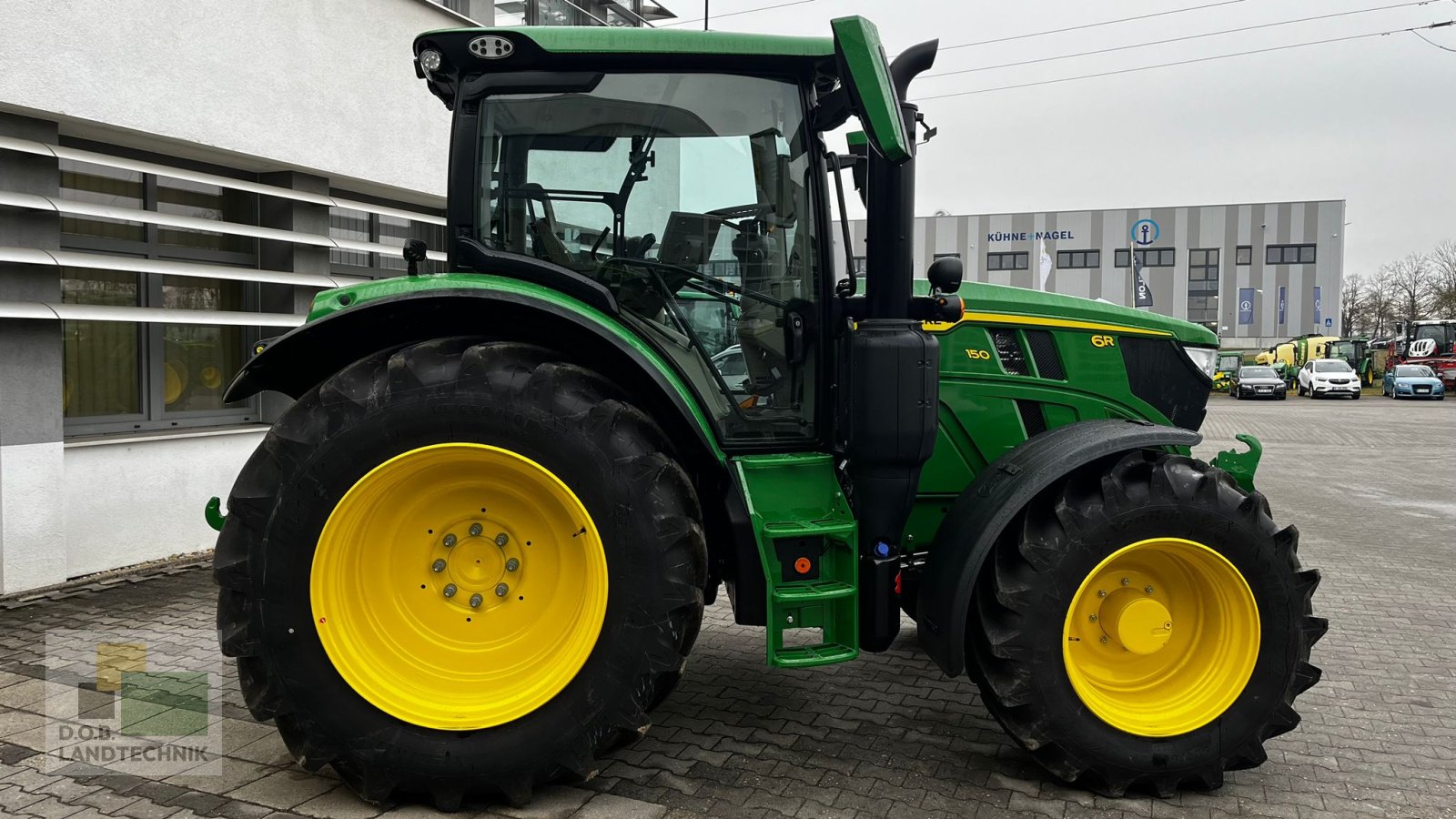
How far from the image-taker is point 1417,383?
104ft

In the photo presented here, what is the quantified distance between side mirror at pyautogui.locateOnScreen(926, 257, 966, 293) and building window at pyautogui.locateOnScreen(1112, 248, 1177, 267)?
186ft

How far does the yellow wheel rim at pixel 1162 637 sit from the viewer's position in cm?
325

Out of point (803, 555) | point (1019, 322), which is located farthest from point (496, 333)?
point (1019, 322)

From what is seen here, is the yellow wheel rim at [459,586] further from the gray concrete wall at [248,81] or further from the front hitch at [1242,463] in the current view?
the gray concrete wall at [248,81]

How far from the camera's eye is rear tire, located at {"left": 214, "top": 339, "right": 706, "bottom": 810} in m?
2.94

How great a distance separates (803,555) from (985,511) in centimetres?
65

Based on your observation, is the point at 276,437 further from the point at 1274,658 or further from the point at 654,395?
the point at 1274,658

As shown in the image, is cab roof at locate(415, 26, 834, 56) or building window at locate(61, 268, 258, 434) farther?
building window at locate(61, 268, 258, 434)

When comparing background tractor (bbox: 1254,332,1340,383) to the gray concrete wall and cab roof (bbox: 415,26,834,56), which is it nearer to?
the gray concrete wall

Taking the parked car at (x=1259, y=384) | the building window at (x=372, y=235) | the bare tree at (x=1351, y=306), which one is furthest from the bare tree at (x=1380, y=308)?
the building window at (x=372, y=235)

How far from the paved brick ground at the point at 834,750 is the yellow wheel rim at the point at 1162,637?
30cm

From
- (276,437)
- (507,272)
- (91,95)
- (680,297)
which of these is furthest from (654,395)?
(91,95)

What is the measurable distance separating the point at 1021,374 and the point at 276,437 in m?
2.80

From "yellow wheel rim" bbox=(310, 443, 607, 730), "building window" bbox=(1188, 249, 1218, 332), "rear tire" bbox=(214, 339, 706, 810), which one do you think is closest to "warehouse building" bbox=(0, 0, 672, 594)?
"rear tire" bbox=(214, 339, 706, 810)
